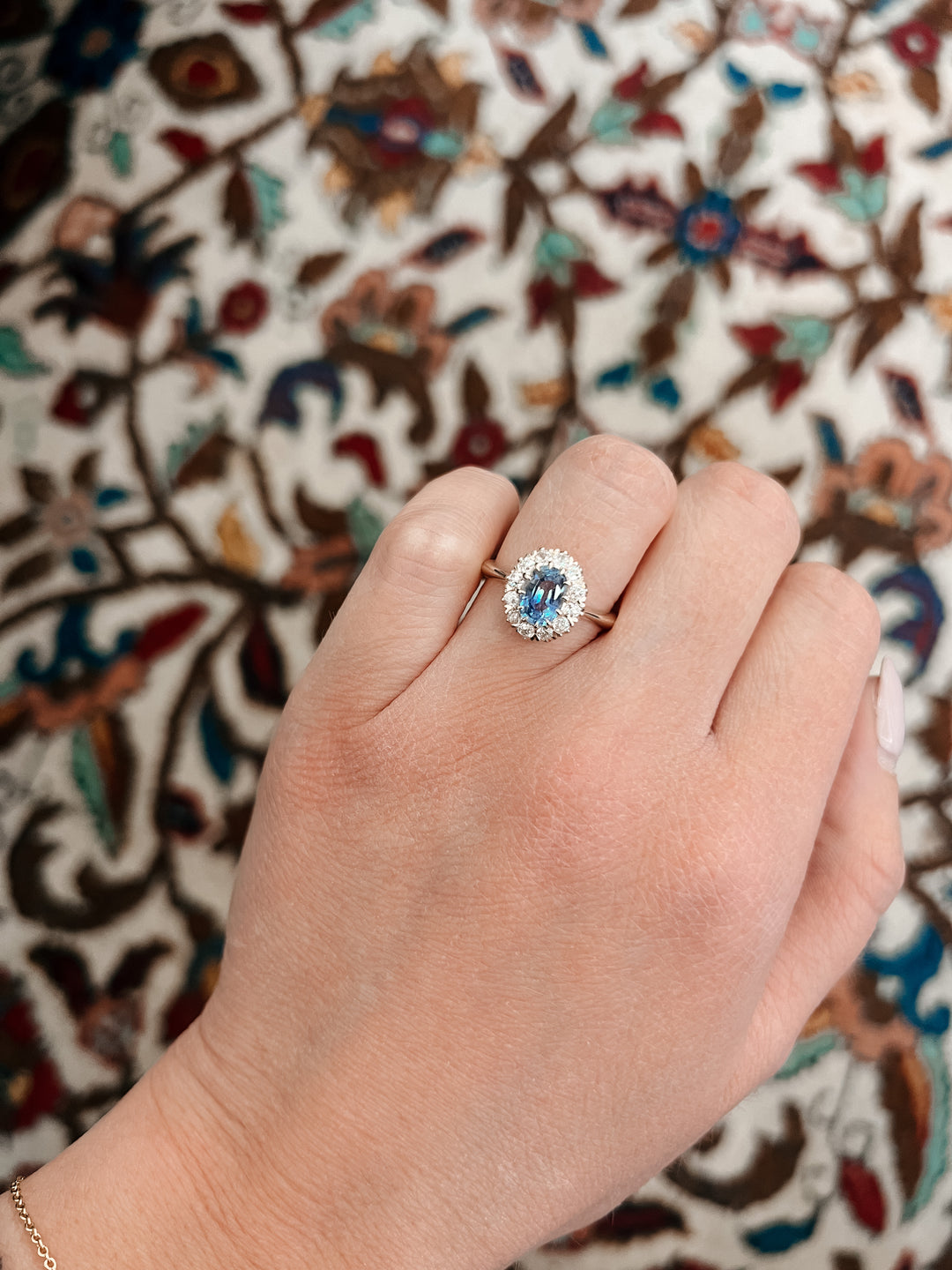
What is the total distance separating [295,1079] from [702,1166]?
60 cm

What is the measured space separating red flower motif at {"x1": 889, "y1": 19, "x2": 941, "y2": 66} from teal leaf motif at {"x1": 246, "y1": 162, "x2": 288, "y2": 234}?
2.76ft

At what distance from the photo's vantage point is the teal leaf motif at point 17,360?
4.14ft

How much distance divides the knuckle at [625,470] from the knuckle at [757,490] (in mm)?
57

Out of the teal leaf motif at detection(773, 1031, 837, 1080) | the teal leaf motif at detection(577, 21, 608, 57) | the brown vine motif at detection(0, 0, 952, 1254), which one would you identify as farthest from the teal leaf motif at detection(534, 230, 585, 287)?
the teal leaf motif at detection(773, 1031, 837, 1080)

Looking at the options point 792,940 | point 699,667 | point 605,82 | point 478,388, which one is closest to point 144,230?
point 478,388

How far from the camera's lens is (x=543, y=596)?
0.72 meters

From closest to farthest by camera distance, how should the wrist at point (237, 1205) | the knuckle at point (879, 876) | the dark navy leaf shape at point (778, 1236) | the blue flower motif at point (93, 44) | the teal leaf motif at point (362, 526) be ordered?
the wrist at point (237, 1205) → the knuckle at point (879, 876) → the dark navy leaf shape at point (778, 1236) → the teal leaf motif at point (362, 526) → the blue flower motif at point (93, 44)

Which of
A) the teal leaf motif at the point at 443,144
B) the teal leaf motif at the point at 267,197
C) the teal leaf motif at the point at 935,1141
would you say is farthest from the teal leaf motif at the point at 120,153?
the teal leaf motif at the point at 935,1141

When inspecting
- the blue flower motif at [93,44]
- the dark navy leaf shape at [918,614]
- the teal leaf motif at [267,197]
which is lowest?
the dark navy leaf shape at [918,614]

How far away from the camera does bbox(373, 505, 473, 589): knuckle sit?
75cm

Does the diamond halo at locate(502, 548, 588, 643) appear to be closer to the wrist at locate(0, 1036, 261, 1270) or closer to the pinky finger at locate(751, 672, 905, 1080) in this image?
the pinky finger at locate(751, 672, 905, 1080)

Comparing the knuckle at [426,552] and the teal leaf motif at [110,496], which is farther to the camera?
the teal leaf motif at [110,496]

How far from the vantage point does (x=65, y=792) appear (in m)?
1.17

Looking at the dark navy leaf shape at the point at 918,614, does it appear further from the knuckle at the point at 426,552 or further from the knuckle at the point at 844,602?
the knuckle at the point at 426,552
